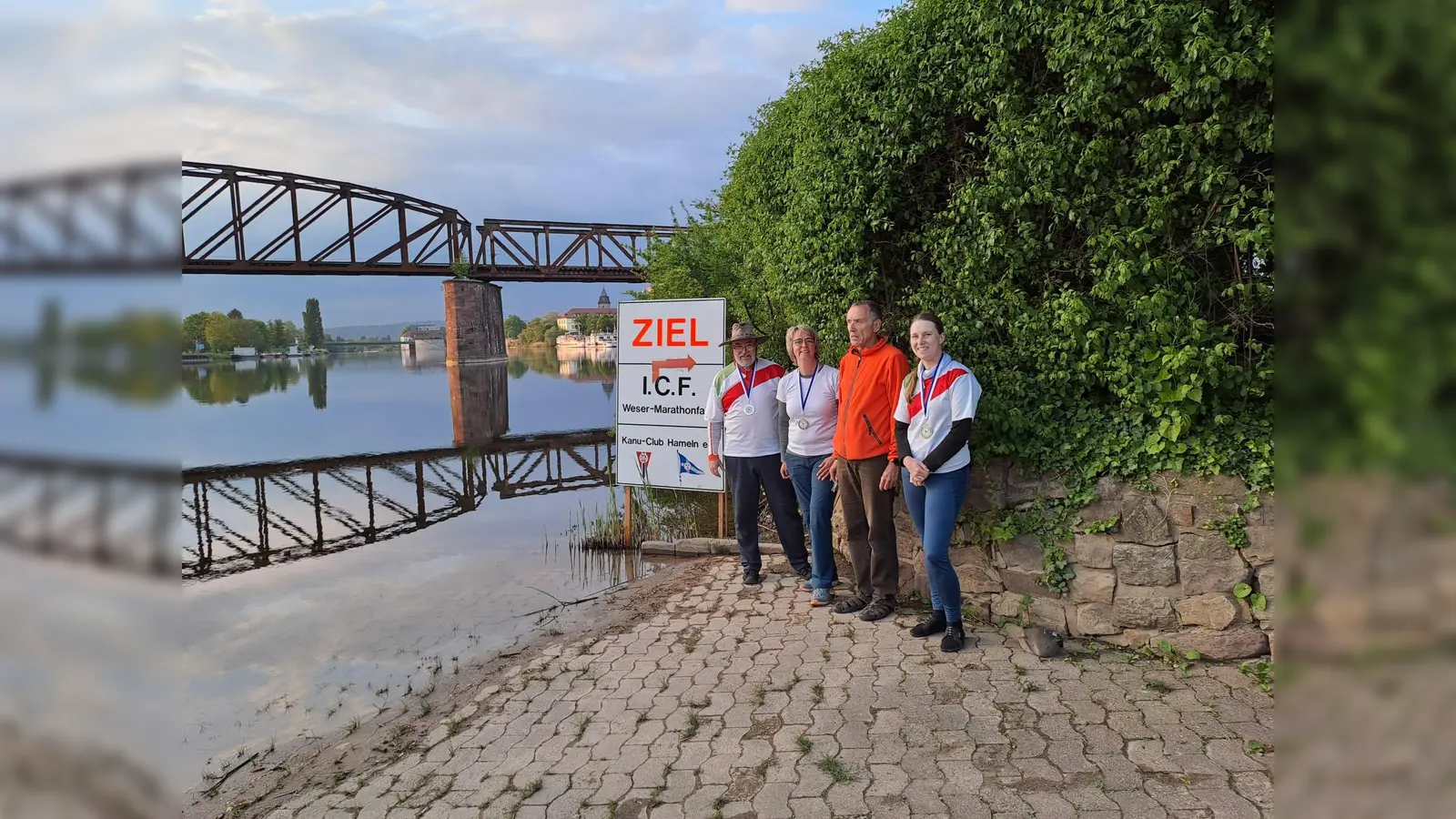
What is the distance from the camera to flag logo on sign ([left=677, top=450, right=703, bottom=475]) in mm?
6828

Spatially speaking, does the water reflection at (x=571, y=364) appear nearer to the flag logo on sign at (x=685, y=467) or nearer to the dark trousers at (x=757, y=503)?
the flag logo on sign at (x=685, y=467)

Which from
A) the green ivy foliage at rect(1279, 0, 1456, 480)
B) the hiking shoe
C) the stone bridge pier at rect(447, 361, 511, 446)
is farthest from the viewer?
the stone bridge pier at rect(447, 361, 511, 446)

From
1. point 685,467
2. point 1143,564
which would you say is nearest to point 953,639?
point 1143,564

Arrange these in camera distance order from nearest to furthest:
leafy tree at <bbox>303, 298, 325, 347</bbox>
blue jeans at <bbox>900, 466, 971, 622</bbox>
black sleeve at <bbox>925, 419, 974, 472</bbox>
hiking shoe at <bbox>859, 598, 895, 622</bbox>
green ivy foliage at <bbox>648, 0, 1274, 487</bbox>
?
green ivy foliage at <bbox>648, 0, 1274, 487</bbox> → black sleeve at <bbox>925, 419, 974, 472</bbox> → blue jeans at <bbox>900, 466, 971, 622</bbox> → hiking shoe at <bbox>859, 598, 895, 622</bbox> → leafy tree at <bbox>303, 298, 325, 347</bbox>

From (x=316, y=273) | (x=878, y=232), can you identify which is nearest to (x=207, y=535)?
(x=878, y=232)

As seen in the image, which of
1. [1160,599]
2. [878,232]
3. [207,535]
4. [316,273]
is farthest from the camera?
[316,273]

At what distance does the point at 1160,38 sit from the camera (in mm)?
3717

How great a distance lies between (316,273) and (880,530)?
127ft

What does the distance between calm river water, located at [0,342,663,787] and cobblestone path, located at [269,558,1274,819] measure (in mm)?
1195

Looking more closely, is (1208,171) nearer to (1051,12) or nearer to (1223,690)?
(1051,12)

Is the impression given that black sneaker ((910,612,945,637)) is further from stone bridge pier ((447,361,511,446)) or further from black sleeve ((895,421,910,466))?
stone bridge pier ((447,361,511,446))

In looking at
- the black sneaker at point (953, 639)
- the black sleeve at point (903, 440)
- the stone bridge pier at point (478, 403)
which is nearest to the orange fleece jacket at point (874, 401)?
the black sleeve at point (903, 440)

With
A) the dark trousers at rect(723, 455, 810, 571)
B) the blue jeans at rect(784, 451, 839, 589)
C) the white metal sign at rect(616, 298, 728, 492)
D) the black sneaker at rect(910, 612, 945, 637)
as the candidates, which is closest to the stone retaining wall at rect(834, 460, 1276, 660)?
the black sneaker at rect(910, 612, 945, 637)

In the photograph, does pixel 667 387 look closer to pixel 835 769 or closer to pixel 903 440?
pixel 903 440
